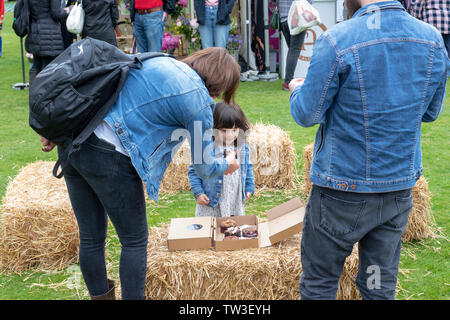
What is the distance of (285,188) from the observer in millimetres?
5020

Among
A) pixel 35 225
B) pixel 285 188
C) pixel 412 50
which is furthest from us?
pixel 285 188

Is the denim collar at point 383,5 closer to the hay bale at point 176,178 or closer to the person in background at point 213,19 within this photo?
the hay bale at point 176,178

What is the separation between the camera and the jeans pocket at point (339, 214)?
216cm

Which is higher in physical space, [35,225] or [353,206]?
[353,206]

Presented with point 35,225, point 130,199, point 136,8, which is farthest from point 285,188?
point 136,8

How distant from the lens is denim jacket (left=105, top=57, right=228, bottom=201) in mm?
2324

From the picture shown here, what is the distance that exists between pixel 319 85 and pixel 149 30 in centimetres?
637

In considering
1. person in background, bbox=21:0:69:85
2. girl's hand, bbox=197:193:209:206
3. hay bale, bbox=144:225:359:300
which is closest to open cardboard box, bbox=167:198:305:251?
hay bale, bbox=144:225:359:300

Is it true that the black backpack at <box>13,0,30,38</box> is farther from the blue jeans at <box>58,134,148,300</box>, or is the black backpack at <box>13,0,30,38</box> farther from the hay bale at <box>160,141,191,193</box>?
the blue jeans at <box>58,134,148,300</box>

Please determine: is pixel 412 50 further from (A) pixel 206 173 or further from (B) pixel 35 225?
(B) pixel 35 225

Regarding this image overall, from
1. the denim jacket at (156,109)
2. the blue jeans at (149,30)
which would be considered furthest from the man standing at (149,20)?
the denim jacket at (156,109)

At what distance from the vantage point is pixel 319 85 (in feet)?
6.68

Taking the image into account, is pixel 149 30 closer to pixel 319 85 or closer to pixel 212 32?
pixel 212 32
